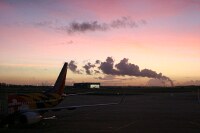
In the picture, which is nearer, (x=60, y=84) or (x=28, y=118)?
(x=28, y=118)

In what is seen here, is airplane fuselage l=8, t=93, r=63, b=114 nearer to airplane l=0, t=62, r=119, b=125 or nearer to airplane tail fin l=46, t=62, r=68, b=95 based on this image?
airplane l=0, t=62, r=119, b=125

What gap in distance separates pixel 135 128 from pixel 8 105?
37.9 ft

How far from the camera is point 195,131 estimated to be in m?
29.1

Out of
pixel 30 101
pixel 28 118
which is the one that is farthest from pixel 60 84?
pixel 28 118

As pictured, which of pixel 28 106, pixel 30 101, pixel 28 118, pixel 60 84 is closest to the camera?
pixel 28 118

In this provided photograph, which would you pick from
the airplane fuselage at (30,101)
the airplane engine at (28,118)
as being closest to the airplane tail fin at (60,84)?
the airplane fuselage at (30,101)

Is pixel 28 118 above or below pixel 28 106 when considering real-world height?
below

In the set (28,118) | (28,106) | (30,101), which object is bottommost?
(28,118)

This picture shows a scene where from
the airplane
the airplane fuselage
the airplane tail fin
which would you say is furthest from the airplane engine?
the airplane tail fin

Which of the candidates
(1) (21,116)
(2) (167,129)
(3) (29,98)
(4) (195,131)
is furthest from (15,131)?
(4) (195,131)

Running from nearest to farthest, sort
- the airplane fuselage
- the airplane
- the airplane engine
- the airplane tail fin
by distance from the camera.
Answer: the airplane engine, the airplane, the airplane fuselage, the airplane tail fin

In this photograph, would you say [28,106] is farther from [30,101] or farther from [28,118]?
[28,118]

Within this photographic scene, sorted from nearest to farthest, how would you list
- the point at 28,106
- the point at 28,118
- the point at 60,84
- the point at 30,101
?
the point at 28,118 < the point at 28,106 < the point at 30,101 < the point at 60,84

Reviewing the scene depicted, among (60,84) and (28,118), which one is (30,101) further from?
(60,84)
